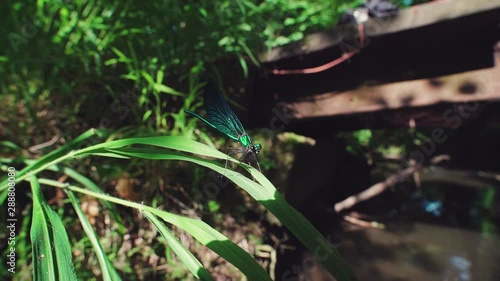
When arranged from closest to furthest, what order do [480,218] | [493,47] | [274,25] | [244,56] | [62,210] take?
[493,47], [62,210], [244,56], [274,25], [480,218]

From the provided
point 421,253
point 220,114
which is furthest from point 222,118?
point 421,253

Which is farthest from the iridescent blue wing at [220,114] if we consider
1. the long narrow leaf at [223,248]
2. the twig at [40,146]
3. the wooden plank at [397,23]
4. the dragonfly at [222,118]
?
the twig at [40,146]

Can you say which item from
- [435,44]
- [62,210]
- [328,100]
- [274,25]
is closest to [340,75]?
[328,100]

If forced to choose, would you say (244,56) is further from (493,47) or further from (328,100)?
(493,47)

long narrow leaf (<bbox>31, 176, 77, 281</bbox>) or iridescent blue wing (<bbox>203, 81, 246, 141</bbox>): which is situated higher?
iridescent blue wing (<bbox>203, 81, 246, 141</bbox>)

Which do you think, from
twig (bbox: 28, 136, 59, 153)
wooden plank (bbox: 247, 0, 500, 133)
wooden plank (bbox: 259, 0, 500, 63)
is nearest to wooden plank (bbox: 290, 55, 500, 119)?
wooden plank (bbox: 247, 0, 500, 133)

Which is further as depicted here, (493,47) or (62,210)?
(62,210)

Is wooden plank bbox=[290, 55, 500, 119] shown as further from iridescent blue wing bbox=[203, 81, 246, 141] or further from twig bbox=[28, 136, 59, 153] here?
twig bbox=[28, 136, 59, 153]

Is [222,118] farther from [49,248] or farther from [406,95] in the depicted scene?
[406,95]
